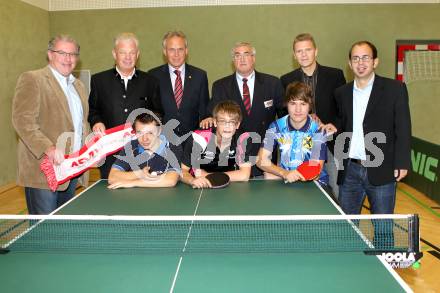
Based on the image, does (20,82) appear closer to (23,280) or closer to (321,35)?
(23,280)

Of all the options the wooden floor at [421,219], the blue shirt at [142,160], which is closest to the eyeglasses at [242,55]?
the blue shirt at [142,160]

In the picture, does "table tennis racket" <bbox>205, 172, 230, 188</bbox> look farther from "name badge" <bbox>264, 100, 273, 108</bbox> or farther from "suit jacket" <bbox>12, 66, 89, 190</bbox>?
"suit jacket" <bbox>12, 66, 89, 190</bbox>

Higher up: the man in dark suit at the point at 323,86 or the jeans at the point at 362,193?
the man in dark suit at the point at 323,86

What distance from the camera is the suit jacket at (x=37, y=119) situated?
385 cm

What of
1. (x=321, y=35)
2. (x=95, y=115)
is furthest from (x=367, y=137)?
(x=321, y=35)

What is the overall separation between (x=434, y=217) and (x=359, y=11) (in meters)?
5.39

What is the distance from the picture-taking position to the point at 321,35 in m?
9.80

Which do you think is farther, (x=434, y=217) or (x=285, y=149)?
(x=434, y=217)

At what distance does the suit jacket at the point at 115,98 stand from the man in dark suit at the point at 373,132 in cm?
220

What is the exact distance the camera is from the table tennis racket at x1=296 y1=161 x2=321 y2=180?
4.09m

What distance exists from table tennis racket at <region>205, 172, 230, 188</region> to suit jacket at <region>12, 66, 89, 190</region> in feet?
4.66

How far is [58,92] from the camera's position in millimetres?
4066

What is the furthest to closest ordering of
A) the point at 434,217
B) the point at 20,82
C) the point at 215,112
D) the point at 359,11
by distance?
1. the point at 359,11
2. the point at 434,217
3. the point at 215,112
4. the point at 20,82

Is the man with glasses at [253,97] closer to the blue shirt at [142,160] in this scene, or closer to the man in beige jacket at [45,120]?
the blue shirt at [142,160]
